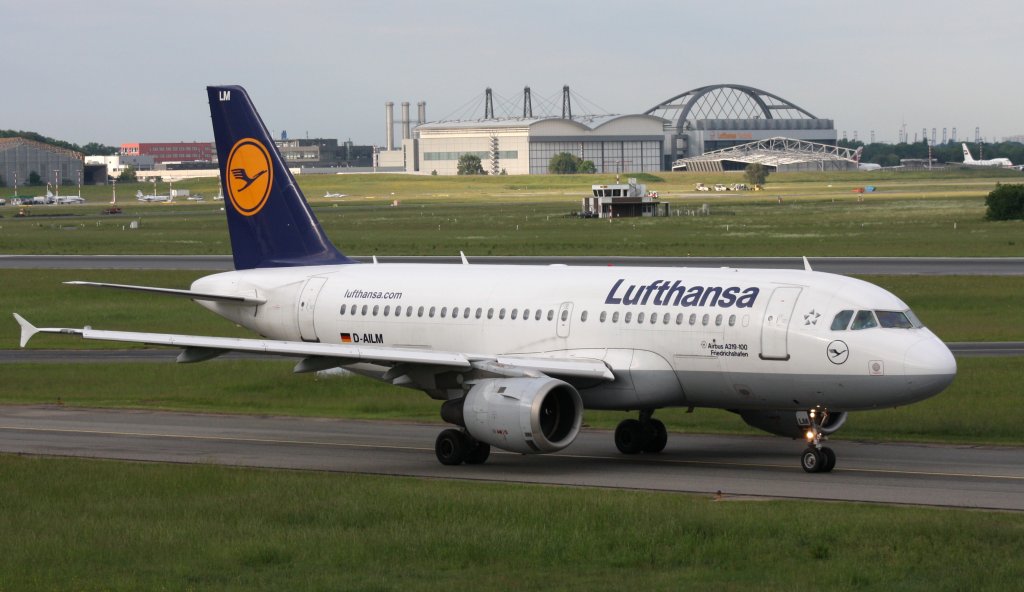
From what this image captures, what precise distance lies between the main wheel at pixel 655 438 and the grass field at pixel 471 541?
6.44 metres

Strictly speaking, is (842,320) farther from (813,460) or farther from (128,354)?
(128,354)

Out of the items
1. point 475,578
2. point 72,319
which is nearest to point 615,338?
point 475,578

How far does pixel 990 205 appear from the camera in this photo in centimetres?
12506

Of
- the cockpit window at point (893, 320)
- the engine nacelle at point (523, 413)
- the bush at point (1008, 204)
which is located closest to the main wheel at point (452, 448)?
the engine nacelle at point (523, 413)

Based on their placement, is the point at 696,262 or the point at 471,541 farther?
the point at 696,262

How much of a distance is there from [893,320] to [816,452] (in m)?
3.10

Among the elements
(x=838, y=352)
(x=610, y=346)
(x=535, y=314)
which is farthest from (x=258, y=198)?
(x=838, y=352)

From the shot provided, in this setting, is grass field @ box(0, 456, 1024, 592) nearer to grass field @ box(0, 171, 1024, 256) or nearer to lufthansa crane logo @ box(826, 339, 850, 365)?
lufthansa crane logo @ box(826, 339, 850, 365)

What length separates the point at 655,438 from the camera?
1305 inches

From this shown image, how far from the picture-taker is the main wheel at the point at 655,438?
1303 inches

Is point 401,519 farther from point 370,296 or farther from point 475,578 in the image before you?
point 370,296

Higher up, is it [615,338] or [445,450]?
[615,338]

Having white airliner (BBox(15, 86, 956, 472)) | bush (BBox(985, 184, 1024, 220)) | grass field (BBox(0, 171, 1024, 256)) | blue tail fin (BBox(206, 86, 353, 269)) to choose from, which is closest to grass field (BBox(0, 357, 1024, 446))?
blue tail fin (BBox(206, 86, 353, 269))

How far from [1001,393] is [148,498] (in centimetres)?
2404
